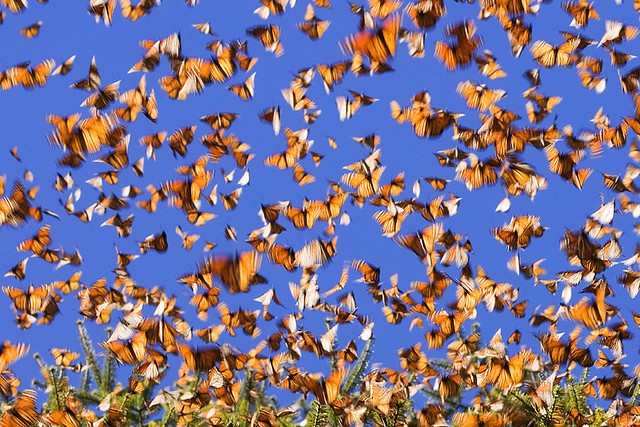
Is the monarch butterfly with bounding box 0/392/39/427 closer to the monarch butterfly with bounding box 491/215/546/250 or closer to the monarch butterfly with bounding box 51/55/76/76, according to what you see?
the monarch butterfly with bounding box 51/55/76/76

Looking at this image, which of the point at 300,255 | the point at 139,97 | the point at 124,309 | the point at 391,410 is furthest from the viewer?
the point at 124,309

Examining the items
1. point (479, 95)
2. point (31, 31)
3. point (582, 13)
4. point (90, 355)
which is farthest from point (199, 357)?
point (582, 13)

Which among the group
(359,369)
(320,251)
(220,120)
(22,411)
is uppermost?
(220,120)

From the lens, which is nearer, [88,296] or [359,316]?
[359,316]

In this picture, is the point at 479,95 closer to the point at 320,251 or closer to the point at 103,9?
the point at 320,251

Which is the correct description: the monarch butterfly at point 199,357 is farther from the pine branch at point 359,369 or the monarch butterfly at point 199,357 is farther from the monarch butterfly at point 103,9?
the monarch butterfly at point 103,9

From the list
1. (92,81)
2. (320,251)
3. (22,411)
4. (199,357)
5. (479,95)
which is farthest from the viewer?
(479,95)

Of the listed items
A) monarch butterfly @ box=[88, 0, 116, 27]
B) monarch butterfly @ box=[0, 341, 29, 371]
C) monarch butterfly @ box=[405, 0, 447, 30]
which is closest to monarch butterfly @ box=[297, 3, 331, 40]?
monarch butterfly @ box=[405, 0, 447, 30]

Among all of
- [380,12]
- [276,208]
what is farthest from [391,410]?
[380,12]

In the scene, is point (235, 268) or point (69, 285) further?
point (69, 285)

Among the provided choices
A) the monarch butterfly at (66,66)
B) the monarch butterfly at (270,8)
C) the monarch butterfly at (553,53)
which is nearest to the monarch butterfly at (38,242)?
the monarch butterfly at (66,66)

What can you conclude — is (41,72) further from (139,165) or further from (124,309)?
(124,309)
